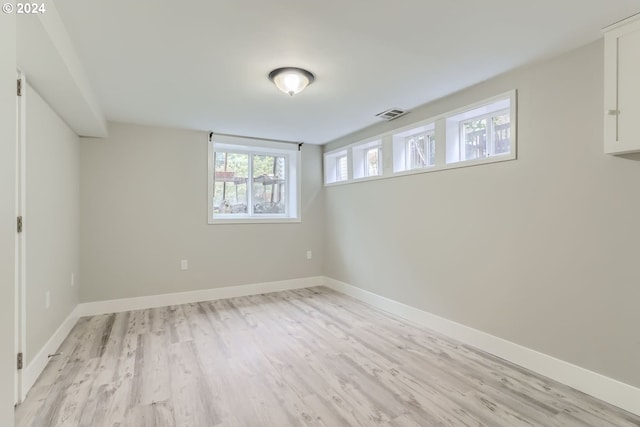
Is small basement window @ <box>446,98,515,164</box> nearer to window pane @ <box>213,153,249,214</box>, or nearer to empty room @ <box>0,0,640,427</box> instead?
empty room @ <box>0,0,640,427</box>

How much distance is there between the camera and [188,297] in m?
4.25

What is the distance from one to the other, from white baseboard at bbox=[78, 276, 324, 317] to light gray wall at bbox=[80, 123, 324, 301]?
7 centimetres

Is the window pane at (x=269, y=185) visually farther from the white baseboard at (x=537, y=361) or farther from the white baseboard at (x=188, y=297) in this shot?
the white baseboard at (x=537, y=361)

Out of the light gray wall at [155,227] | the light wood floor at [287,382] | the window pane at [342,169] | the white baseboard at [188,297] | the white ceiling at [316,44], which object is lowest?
the light wood floor at [287,382]

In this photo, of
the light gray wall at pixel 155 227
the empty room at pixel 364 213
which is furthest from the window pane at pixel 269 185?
the empty room at pixel 364 213

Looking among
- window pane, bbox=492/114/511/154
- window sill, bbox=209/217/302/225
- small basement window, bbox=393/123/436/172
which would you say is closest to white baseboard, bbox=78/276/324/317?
window sill, bbox=209/217/302/225

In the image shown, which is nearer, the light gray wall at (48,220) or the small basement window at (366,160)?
the light gray wall at (48,220)

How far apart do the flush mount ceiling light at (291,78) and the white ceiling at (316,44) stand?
7 cm

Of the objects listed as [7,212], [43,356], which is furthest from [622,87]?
[43,356]

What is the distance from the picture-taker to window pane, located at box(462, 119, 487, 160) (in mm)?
2975

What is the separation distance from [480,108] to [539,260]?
4.55 ft

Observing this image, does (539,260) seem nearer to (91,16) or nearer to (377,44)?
(377,44)

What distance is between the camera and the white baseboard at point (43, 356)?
2.10 metres

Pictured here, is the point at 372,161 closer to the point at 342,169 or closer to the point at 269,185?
the point at 342,169
